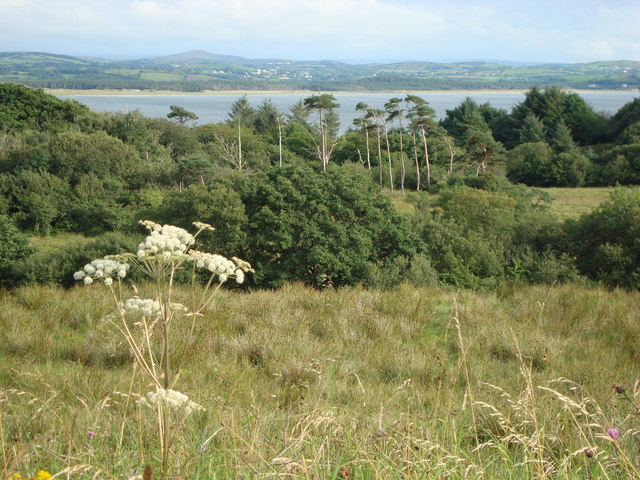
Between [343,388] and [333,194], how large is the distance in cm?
1439

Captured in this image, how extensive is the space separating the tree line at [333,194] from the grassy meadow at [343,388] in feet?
23.2

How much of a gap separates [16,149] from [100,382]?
148 ft

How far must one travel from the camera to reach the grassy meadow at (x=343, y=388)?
247 cm

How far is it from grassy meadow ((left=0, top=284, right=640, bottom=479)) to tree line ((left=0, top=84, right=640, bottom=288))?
7.06 meters

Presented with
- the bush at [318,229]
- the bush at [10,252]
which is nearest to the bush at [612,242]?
the bush at [318,229]

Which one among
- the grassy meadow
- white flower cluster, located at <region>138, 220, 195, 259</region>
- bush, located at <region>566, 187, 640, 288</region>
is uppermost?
white flower cluster, located at <region>138, 220, 195, 259</region>

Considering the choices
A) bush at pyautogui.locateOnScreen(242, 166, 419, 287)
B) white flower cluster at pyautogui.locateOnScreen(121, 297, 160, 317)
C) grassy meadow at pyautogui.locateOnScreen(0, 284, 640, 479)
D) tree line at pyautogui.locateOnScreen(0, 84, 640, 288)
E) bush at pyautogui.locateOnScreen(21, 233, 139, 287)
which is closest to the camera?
white flower cluster at pyautogui.locateOnScreen(121, 297, 160, 317)

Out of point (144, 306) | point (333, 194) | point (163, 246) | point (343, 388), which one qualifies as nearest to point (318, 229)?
point (333, 194)

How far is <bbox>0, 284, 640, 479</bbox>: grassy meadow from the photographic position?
247 centimetres

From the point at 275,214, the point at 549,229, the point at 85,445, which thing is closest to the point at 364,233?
the point at 275,214

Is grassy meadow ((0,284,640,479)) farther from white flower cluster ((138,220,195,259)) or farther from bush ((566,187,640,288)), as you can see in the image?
bush ((566,187,640,288))

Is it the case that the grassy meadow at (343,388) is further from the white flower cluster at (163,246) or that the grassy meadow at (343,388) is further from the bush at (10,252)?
the bush at (10,252)

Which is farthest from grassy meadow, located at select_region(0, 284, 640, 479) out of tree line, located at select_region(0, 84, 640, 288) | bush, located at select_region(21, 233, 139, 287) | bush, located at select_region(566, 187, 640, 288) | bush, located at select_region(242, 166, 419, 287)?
bush, located at select_region(21, 233, 139, 287)

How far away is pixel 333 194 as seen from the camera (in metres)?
18.8
